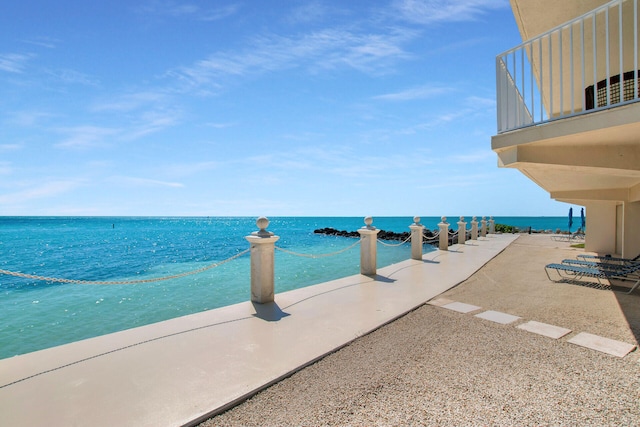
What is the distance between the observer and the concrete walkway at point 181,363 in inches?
108

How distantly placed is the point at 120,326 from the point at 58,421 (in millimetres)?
4627

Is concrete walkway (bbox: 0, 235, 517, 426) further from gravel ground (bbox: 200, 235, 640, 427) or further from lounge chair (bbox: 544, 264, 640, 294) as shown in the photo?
lounge chair (bbox: 544, 264, 640, 294)

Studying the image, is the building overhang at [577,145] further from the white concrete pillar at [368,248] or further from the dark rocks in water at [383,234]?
the dark rocks in water at [383,234]

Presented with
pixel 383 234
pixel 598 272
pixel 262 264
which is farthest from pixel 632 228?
pixel 383 234

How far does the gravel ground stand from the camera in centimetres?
270

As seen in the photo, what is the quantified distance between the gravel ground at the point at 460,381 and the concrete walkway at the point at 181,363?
0.89 ft

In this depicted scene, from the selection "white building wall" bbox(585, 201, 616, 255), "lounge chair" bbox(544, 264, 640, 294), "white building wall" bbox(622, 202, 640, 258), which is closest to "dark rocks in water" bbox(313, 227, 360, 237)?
"white building wall" bbox(585, 201, 616, 255)

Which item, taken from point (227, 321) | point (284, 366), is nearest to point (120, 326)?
point (227, 321)

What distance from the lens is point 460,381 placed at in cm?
322

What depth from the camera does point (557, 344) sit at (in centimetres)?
412

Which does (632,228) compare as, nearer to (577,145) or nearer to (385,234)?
(577,145)

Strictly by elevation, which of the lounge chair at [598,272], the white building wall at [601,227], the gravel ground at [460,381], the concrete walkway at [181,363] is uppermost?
the white building wall at [601,227]

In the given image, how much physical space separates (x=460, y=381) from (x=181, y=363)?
286 cm

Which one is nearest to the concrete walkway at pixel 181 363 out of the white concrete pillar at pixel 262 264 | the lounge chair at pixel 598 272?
the white concrete pillar at pixel 262 264
